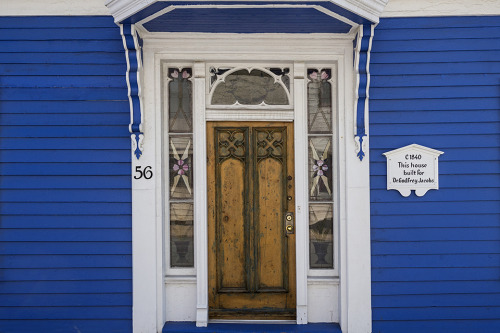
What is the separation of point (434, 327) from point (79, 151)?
4186mm

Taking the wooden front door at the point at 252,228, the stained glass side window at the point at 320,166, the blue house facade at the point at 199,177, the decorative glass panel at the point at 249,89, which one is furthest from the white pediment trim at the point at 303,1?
the wooden front door at the point at 252,228

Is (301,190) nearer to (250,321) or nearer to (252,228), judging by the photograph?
(252,228)

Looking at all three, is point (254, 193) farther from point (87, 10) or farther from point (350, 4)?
point (87, 10)

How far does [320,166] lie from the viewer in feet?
16.1

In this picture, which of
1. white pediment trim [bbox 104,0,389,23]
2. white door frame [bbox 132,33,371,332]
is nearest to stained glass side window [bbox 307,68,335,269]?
white door frame [bbox 132,33,371,332]

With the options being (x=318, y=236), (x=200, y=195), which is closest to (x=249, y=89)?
(x=200, y=195)

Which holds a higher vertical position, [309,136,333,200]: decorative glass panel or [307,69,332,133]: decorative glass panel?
[307,69,332,133]: decorative glass panel

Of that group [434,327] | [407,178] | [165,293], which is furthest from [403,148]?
[165,293]

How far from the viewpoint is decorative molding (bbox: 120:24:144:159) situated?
175 inches

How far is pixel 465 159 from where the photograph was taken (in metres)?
4.69

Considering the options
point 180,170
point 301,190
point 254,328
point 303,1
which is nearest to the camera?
point 303,1

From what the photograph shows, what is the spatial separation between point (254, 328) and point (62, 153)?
2740mm

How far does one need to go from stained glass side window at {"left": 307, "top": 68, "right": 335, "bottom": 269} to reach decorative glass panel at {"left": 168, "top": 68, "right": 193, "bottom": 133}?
1314 mm

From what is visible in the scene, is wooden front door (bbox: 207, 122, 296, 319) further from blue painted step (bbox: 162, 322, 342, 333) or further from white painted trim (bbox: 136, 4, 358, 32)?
white painted trim (bbox: 136, 4, 358, 32)
